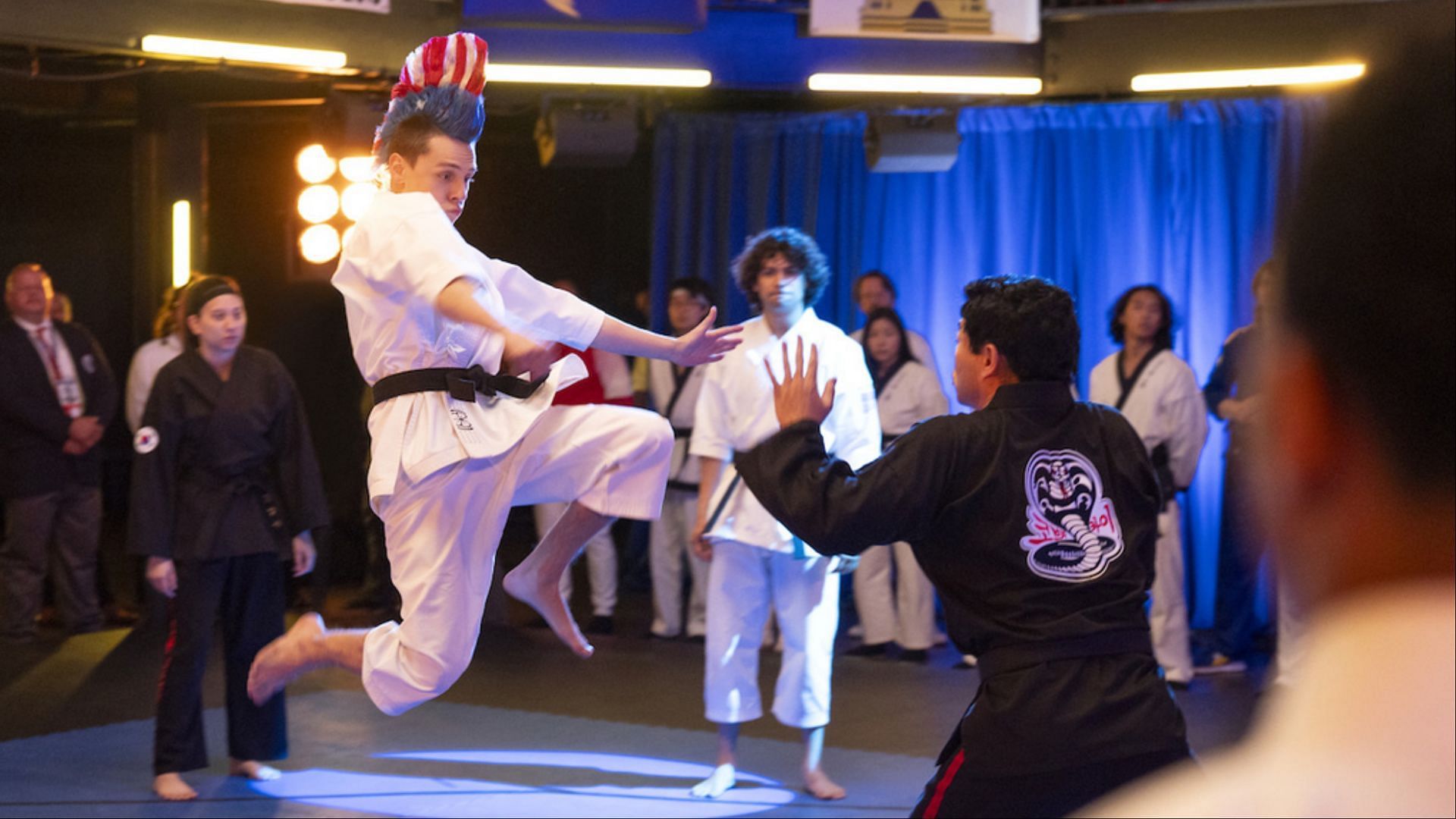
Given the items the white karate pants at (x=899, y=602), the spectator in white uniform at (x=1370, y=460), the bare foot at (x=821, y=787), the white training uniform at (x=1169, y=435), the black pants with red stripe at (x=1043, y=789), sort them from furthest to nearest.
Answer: the white karate pants at (x=899, y=602)
the white training uniform at (x=1169, y=435)
the bare foot at (x=821, y=787)
the black pants with red stripe at (x=1043, y=789)
the spectator in white uniform at (x=1370, y=460)

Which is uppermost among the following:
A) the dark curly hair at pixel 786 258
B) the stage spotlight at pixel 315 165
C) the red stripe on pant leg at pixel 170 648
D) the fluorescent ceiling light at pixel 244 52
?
the fluorescent ceiling light at pixel 244 52

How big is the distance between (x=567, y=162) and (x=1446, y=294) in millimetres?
6636

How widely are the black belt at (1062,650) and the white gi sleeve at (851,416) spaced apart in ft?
6.82

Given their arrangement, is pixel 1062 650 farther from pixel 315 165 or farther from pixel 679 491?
pixel 315 165

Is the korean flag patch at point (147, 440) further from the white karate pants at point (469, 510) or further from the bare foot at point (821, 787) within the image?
the bare foot at point (821, 787)

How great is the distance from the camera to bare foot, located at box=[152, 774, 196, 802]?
14.9ft

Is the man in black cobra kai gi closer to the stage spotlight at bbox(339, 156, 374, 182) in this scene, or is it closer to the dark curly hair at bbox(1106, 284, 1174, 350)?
the dark curly hair at bbox(1106, 284, 1174, 350)

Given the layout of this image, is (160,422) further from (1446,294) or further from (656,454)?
(1446,294)

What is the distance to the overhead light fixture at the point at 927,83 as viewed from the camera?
679 cm

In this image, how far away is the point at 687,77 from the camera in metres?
6.78

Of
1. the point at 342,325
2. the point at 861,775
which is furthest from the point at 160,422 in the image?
the point at 342,325

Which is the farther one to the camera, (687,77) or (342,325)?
(342,325)

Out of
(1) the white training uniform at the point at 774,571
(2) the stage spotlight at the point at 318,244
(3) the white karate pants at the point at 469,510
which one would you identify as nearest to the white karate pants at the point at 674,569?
(2) the stage spotlight at the point at 318,244

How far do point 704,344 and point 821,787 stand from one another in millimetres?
2251
